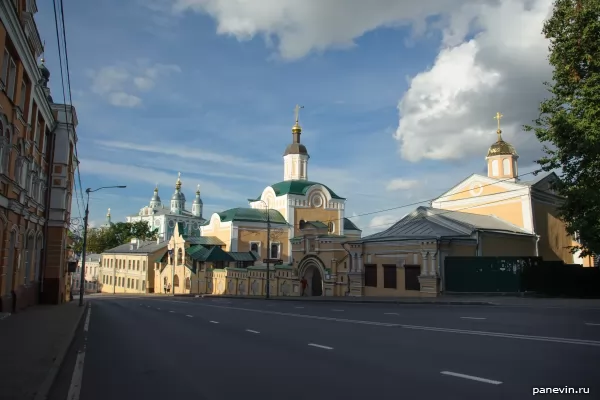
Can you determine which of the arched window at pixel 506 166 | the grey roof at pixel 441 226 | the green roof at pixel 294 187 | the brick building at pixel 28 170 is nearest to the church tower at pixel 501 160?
the arched window at pixel 506 166

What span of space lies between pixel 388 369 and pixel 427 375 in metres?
0.65

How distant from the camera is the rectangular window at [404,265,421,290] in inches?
1088

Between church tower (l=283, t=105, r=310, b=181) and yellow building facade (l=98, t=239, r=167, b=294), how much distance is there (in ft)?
75.1

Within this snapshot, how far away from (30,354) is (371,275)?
964 inches

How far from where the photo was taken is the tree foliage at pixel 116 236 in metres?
93.1

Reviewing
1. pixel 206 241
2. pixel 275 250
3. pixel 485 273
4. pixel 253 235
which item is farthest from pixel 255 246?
pixel 485 273

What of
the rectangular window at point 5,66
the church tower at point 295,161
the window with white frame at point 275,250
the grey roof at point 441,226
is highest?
the church tower at point 295,161

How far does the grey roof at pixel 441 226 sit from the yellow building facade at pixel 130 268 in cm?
4313

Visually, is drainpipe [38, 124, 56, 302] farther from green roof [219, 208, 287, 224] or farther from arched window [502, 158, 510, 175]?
arched window [502, 158, 510, 175]

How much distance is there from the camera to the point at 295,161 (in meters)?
59.3

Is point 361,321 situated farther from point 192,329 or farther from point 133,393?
point 133,393

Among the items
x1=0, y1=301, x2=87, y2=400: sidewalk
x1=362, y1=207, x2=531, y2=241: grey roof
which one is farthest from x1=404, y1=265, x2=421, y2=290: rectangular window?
x1=0, y1=301, x2=87, y2=400: sidewalk

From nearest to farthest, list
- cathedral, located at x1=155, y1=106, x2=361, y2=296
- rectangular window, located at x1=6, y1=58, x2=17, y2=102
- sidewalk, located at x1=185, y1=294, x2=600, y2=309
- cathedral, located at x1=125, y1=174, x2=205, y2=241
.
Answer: rectangular window, located at x1=6, y1=58, x2=17, y2=102 → sidewalk, located at x1=185, y1=294, x2=600, y2=309 → cathedral, located at x1=155, y1=106, x2=361, y2=296 → cathedral, located at x1=125, y1=174, x2=205, y2=241

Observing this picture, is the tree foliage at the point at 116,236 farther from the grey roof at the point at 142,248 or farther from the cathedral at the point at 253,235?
the cathedral at the point at 253,235
